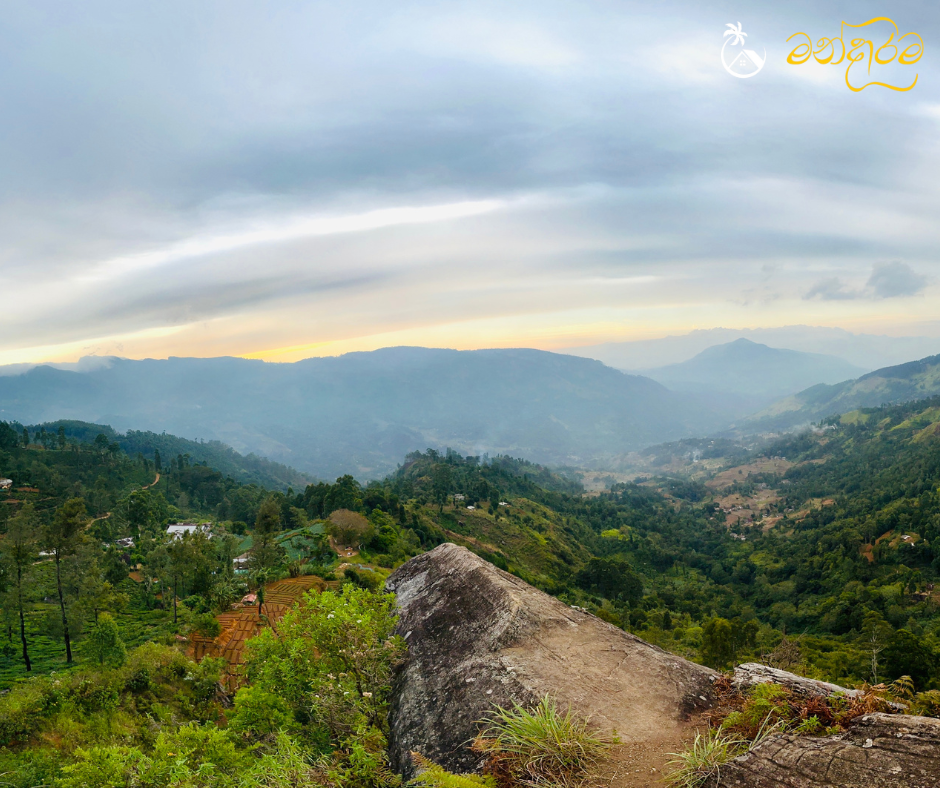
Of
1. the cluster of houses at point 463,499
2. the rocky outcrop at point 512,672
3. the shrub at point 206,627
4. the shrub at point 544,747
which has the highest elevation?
the shrub at point 544,747

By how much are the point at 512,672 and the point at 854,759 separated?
15.2ft

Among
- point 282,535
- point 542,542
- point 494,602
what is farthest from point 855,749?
point 542,542

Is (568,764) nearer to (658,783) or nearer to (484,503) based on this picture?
(658,783)

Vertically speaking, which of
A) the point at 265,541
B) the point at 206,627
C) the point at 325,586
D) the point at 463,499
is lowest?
the point at 463,499

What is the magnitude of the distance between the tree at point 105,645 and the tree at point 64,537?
531 cm

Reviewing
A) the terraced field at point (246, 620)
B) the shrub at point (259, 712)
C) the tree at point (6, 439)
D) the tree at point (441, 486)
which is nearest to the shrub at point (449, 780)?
the shrub at point (259, 712)

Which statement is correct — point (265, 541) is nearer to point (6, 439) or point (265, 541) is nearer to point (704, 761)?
point (704, 761)

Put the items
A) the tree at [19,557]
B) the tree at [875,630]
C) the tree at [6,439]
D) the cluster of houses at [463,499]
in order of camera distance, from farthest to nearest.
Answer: the tree at [6,439], the cluster of houses at [463,499], the tree at [875,630], the tree at [19,557]

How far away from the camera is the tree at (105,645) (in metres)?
16.4

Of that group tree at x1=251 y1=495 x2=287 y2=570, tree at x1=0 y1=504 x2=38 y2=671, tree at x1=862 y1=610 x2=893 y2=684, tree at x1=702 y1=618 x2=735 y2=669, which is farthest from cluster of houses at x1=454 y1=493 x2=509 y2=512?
tree at x1=0 y1=504 x2=38 y2=671

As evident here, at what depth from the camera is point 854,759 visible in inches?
179

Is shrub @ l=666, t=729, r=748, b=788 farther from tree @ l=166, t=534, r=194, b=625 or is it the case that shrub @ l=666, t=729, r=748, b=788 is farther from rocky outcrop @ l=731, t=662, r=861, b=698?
tree @ l=166, t=534, r=194, b=625

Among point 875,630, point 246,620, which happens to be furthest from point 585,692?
point 875,630

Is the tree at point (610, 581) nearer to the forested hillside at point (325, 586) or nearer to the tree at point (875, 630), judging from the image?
the forested hillside at point (325, 586)
